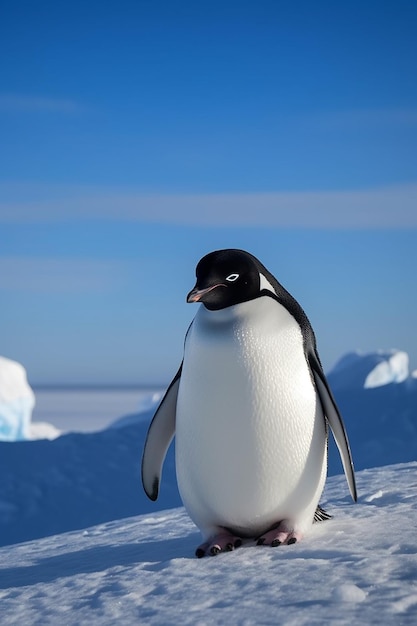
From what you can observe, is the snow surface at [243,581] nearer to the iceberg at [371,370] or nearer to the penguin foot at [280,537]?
the penguin foot at [280,537]

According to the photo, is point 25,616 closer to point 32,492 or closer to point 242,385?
point 242,385

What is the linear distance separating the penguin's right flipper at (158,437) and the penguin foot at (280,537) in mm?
674

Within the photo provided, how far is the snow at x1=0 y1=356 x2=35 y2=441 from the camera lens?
22625 millimetres

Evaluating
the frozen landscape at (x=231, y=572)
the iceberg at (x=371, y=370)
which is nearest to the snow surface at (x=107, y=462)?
the iceberg at (x=371, y=370)

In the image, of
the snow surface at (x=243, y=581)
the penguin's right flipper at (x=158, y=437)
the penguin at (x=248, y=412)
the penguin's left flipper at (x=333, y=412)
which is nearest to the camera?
the snow surface at (x=243, y=581)

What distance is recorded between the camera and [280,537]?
12.5ft

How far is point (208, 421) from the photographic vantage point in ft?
12.4

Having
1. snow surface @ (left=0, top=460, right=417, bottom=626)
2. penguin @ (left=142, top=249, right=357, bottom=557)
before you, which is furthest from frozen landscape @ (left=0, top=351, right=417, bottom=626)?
penguin @ (left=142, top=249, right=357, bottom=557)

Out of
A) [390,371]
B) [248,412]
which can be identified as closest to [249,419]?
[248,412]

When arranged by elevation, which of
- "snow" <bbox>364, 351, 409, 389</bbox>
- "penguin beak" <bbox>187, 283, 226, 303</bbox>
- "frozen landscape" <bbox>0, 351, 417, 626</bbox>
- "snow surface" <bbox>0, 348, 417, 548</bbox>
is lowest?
"snow surface" <bbox>0, 348, 417, 548</bbox>

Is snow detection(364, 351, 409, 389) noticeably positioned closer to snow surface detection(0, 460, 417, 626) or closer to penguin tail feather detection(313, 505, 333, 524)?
snow surface detection(0, 460, 417, 626)

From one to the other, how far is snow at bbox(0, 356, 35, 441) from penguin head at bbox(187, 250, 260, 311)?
19.4 m

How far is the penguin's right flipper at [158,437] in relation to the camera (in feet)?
13.8

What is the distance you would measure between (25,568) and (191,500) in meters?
1.33
